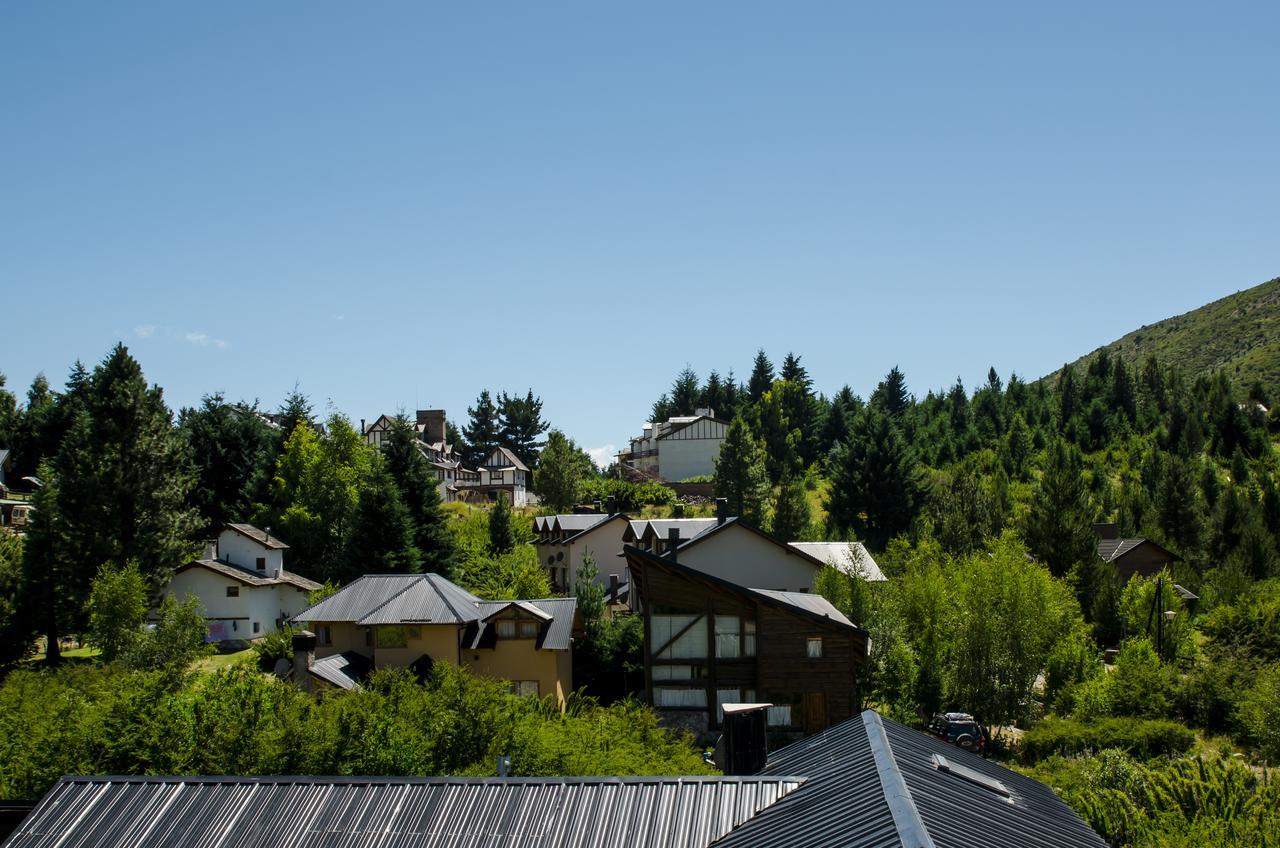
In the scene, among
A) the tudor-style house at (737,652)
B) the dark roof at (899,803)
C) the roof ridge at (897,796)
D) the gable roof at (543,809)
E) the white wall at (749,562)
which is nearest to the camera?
the roof ridge at (897,796)

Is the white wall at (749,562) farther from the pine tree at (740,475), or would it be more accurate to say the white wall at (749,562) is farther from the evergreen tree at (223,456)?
the evergreen tree at (223,456)

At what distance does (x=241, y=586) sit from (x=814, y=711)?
30.3m

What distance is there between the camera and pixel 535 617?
126 feet

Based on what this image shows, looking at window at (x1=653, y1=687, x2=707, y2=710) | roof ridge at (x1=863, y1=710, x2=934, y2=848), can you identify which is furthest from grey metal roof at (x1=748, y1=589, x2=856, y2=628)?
roof ridge at (x1=863, y1=710, x2=934, y2=848)

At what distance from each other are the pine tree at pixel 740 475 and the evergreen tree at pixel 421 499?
25283 mm

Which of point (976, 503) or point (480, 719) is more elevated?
point (976, 503)

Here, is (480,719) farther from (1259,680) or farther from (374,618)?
(1259,680)

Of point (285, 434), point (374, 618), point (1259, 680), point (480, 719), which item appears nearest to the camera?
point (480, 719)

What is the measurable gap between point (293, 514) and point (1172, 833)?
172 feet

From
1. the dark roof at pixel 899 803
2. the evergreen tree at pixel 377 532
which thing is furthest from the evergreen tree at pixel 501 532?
the dark roof at pixel 899 803

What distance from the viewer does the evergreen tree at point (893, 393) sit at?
394 ft

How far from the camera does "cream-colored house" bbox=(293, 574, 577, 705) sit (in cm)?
3809

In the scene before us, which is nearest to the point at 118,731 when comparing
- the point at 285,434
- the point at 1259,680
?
the point at 1259,680

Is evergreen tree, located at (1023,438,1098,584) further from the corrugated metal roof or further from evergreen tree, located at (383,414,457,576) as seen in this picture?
evergreen tree, located at (383,414,457,576)
